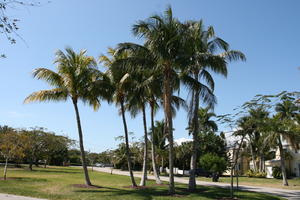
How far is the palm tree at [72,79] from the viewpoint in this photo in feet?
62.5

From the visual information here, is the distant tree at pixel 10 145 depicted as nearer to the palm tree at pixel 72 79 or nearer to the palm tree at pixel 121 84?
the palm tree at pixel 72 79

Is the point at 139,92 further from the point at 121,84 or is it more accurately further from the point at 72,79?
the point at 72,79

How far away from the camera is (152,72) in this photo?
687 inches

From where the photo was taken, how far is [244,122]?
1650 centimetres

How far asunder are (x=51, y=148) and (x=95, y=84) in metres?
30.8

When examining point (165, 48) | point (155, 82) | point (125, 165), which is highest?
point (165, 48)

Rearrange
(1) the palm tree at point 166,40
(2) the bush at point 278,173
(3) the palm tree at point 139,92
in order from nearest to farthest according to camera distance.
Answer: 1. (1) the palm tree at point 166,40
2. (3) the palm tree at point 139,92
3. (2) the bush at point 278,173

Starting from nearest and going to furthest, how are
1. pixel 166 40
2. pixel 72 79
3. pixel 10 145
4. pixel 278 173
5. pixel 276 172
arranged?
1. pixel 166 40
2. pixel 72 79
3. pixel 10 145
4. pixel 278 173
5. pixel 276 172

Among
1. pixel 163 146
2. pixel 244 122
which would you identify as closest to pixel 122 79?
pixel 244 122

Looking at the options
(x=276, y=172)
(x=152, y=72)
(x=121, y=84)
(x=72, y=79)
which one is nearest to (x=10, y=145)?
(x=72, y=79)

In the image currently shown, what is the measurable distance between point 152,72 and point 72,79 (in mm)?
5490

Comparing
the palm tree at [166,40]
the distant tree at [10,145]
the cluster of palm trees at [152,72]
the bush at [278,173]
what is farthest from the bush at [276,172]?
the distant tree at [10,145]

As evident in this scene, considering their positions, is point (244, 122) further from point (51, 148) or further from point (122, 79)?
point (51, 148)

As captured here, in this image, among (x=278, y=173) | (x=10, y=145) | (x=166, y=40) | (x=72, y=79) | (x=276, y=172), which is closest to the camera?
(x=166, y=40)
